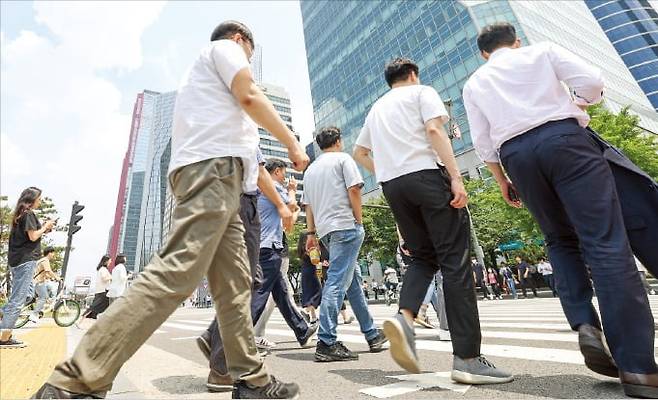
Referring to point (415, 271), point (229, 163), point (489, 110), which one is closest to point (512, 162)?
point (489, 110)

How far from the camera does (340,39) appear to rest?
6009 cm

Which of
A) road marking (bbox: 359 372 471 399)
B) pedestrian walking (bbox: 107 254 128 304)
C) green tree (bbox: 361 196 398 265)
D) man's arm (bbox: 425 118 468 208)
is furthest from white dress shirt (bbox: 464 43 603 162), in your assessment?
green tree (bbox: 361 196 398 265)

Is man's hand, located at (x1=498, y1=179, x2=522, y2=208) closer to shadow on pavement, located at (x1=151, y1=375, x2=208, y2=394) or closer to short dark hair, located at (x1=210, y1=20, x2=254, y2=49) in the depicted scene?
short dark hair, located at (x1=210, y1=20, x2=254, y2=49)

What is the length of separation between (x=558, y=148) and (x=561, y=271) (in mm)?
718

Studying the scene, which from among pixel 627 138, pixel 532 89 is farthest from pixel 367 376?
pixel 627 138

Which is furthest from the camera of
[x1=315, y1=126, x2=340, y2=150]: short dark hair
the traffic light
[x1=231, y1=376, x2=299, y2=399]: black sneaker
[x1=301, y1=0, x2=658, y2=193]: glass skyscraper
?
[x1=301, y1=0, x2=658, y2=193]: glass skyscraper

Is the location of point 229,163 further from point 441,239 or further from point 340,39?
point 340,39

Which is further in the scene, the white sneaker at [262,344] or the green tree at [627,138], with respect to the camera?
the green tree at [627,138]

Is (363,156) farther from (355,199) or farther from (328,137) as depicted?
(328,137)

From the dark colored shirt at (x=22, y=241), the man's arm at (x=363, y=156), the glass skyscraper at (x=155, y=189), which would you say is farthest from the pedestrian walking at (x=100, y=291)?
the glass skyscraper at (x=155, y=189)

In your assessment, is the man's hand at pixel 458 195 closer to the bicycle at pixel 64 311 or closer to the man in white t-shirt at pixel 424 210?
the man in white t-shirt at pixel 424 210

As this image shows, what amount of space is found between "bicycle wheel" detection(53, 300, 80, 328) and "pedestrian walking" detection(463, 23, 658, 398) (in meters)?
11.6

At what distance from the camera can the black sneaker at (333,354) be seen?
3125mm

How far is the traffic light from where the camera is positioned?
40.7ft
